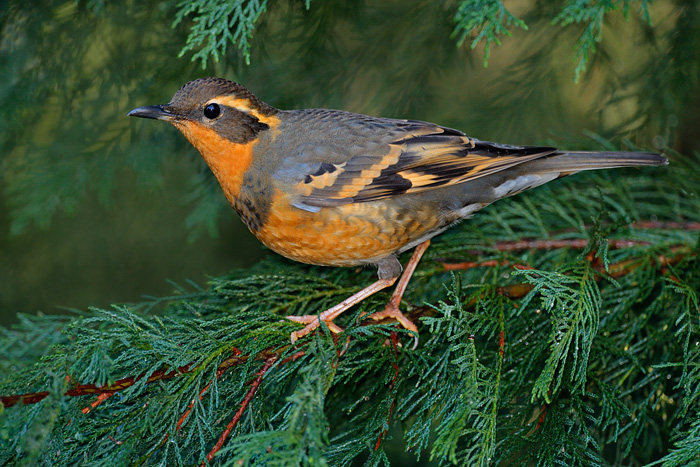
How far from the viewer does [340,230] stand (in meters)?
3.08

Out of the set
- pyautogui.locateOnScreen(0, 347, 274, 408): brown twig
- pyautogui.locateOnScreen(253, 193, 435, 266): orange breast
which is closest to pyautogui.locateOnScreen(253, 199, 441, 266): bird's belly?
pyautogui.locateOnScreen(253, 193, 435, 266): orange breast

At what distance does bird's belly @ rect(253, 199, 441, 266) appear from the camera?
10.0 ft

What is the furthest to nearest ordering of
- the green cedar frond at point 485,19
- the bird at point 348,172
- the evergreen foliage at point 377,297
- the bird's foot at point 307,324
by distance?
the bird at point 348,172
the bird's foot at point 307,324
the green cedar frond at point 485,19
the evergreen foliage at point 377,297

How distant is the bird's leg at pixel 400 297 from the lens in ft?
9.98

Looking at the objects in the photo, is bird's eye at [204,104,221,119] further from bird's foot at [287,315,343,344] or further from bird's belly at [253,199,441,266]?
bird's foot at [287,315,343,344]

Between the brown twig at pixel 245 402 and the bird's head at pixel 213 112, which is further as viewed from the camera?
the bird's head at pixel 213 112

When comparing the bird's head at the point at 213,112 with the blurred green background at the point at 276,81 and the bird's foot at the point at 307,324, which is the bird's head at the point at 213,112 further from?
the bird's foot at the point at 307,324

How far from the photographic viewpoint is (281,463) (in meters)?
1.66

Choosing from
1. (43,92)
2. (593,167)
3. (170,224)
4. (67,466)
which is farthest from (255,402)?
(170,224)

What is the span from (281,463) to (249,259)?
4.04 m

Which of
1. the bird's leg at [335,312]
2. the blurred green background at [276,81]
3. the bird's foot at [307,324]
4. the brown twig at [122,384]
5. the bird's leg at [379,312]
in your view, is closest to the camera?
the brown twig at [122,384]

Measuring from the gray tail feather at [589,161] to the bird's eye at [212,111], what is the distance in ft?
5.71

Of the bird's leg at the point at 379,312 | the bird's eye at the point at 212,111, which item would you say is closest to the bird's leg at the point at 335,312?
the bird's leg at the point at 379,312

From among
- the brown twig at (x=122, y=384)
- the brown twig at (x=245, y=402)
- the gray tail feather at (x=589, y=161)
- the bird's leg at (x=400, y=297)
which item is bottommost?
the bird's leg at (x=400, y=297)
